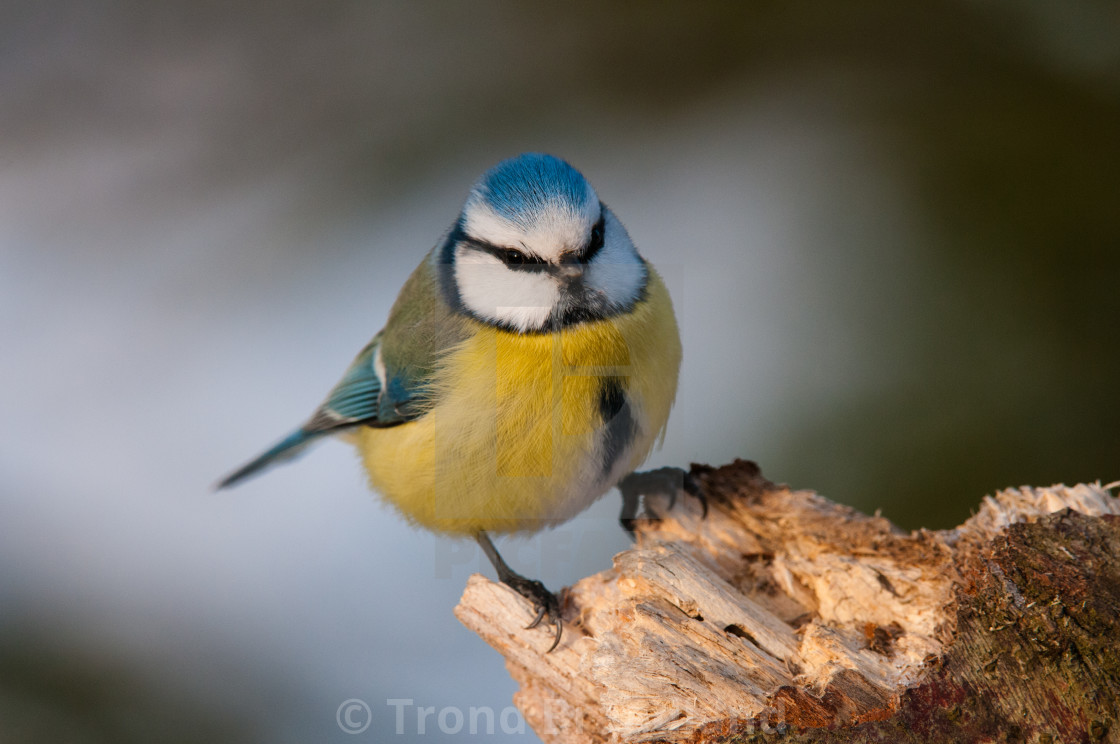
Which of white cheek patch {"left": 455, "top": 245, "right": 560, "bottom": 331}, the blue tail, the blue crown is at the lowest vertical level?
the blue tail

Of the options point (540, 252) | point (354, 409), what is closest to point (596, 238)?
point (540, 252)

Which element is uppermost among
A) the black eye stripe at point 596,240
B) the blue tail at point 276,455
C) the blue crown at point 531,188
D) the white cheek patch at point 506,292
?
the blue crown at point 531,188

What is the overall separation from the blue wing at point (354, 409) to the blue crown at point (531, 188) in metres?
0.46

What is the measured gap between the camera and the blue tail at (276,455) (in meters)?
→ 2.10

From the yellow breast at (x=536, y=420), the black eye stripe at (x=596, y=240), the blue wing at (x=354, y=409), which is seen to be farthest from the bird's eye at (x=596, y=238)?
the blue wing at (x=354, y=409)

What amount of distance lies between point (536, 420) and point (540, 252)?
0.30 meters

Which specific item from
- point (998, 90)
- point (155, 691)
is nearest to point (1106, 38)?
point (998, 90)

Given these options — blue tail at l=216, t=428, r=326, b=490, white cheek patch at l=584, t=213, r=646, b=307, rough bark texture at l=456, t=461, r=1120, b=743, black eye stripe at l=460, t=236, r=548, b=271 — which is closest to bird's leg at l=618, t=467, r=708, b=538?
rough bark texture at l=456, t=461, r=1120, b=743

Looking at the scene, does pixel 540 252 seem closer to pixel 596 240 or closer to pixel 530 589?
pixel 596 240

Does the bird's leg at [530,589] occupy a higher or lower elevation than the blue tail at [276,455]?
lower

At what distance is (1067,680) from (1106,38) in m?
1.80

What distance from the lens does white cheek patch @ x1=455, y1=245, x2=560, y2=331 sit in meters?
1.46

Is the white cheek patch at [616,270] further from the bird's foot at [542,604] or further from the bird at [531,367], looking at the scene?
the bird's foot at [542,604]

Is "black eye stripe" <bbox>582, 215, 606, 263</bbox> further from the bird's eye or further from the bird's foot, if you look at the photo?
the bird's foot
